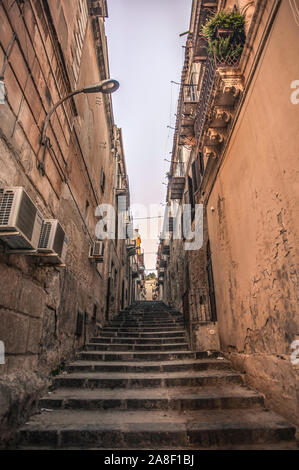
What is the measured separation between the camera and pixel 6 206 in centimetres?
251

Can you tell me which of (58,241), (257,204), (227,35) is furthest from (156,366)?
(227,35)

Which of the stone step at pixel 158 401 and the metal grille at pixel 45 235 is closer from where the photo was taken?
the metal grille at pixel 45 235

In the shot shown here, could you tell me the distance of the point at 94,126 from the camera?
28.3 ft

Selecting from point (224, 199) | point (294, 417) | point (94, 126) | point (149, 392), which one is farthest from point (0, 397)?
point (94, 126)

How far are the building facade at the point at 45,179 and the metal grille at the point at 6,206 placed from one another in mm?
82

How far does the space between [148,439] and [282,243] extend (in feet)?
9.42

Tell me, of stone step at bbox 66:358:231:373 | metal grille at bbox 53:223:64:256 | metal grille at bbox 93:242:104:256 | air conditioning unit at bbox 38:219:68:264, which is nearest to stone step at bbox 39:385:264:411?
stone step at bbox 66:358:231:373

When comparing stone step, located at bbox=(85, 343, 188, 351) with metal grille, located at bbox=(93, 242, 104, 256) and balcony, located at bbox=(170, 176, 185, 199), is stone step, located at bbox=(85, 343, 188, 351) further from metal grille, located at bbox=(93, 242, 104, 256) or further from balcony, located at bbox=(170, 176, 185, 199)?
balcony, located at bbox=(170, 176, 185, 199)

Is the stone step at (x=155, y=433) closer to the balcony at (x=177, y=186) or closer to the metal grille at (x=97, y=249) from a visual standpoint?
the metal grille at (x=97, y=249)

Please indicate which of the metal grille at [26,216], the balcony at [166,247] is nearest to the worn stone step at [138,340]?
the metal grille at [26,216]

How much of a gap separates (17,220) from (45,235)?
96cm

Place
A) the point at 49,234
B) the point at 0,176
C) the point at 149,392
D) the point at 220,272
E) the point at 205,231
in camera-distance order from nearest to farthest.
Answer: the point at 0,176 → the point at 49,234 → the point at 149,392 → the point at 220,272 → the point at 205,231

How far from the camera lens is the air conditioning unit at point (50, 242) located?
3.39 meters

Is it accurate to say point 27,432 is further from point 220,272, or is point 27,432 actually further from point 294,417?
point 220,272
